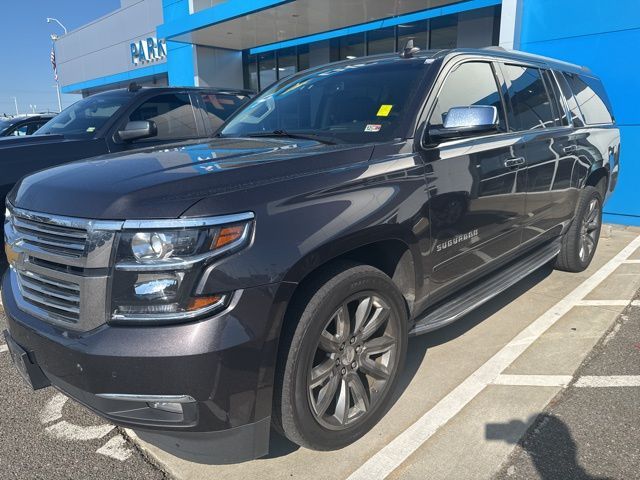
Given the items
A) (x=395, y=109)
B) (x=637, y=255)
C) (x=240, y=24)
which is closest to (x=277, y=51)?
(x=240, y=24)

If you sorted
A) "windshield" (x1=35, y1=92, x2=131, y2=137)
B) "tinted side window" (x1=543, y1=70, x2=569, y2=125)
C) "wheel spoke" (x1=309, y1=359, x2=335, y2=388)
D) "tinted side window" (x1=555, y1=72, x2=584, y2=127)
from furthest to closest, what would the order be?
1. "windshield" (x1=35, y1=92, x2=131, y2=137)
2. "tinted side window" (x1=555, y1=72, x2=584, y2=127)
3. "tinted side window" (x1=543, y1=70, x2=569, y2=125)
4. "wheel spoke" (x1=309, y1=359, x2=335, y2=388)

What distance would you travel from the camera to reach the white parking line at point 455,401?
236 cm

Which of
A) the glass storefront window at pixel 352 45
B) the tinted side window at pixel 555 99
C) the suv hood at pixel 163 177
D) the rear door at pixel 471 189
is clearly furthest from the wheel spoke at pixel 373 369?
the glass storefront window at pixel 352 45

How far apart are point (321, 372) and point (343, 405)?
259mm

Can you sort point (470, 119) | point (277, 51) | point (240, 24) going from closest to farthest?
point (470, 119)
point (240, 24)
point (277, 51)

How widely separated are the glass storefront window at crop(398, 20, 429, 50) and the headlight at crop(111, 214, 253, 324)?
12464 millimetres

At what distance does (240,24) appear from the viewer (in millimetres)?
13969

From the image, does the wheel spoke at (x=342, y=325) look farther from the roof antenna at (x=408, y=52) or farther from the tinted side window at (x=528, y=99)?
the tinted side window at (x=528, y=99)

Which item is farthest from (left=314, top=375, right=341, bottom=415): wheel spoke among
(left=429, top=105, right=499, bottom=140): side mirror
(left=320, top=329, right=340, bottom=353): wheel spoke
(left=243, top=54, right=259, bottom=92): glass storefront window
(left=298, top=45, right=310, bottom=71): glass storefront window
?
(left=243, top=54, right=259, bottom=92): glass storefront window

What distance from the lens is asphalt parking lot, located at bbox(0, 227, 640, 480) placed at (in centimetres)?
234

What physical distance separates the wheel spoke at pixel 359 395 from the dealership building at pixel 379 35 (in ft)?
22.4

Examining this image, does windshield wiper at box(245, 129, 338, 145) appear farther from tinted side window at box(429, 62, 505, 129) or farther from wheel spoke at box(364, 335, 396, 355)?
wheel spoke at box(364, 335, 396, 355)

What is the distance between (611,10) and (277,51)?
1201cm

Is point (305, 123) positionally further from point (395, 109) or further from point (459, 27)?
point (459, 27)
